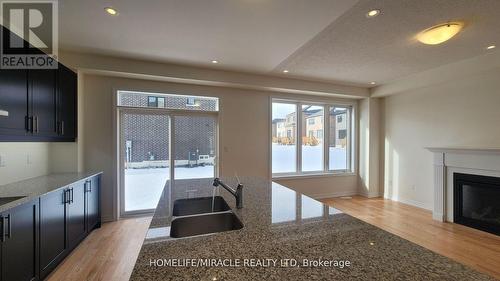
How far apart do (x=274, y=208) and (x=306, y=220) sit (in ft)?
0.91

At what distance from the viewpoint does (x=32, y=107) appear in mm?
2344

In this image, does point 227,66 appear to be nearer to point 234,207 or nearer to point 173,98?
point 173,98

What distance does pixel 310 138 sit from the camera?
5.28 m

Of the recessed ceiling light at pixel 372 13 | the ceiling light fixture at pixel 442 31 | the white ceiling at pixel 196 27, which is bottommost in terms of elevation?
the ceiling light fixture at pixel 442 31

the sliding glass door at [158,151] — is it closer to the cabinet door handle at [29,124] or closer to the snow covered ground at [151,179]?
the snow covered ground at [151,179]

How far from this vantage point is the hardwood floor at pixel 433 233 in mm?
2551

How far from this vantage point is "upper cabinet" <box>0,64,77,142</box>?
201cm

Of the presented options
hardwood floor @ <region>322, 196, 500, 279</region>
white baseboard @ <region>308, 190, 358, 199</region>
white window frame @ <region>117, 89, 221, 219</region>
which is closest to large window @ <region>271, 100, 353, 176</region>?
white baseboard @ <region>308, 190, 358, 199</region>

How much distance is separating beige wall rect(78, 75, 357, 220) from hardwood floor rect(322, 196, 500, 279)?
3.43 ft

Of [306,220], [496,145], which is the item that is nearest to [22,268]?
[306,220]

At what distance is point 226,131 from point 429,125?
157 inches

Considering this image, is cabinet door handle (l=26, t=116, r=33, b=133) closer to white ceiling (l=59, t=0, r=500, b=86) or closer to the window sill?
white ceiling (l=59, t=0, r=500, b=86)

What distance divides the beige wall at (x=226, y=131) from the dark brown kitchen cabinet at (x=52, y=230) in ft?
4.36

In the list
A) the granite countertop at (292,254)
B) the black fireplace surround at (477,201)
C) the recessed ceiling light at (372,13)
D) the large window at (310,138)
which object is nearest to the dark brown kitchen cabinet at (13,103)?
the granite countertop at (292,254)
